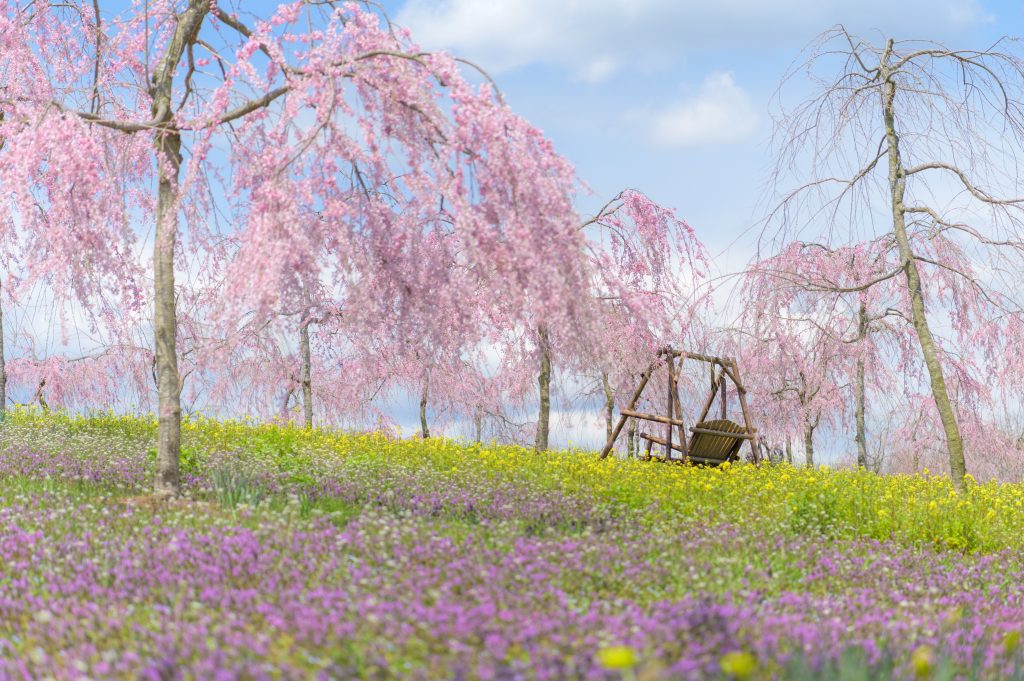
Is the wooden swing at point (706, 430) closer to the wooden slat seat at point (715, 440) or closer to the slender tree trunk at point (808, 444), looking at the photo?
the wooden slat seat at point (715, 440)

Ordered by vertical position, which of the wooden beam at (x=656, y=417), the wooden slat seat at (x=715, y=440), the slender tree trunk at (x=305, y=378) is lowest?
the wooden slat seat at (x=715, y=440)

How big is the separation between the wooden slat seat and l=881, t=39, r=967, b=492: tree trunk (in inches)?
134

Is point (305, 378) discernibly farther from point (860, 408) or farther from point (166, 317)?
point (860, 408)

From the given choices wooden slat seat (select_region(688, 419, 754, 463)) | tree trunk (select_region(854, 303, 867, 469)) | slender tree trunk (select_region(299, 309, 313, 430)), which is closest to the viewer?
wooden slat seat (select_region(688, 419, 754, 463))

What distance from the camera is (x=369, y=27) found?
7520mm

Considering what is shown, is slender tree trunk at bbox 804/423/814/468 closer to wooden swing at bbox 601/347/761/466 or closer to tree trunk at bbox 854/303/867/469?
tree trunk at bbox 854/303/867/469

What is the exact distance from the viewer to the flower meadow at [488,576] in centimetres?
358

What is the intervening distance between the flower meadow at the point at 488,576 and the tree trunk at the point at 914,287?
849mm

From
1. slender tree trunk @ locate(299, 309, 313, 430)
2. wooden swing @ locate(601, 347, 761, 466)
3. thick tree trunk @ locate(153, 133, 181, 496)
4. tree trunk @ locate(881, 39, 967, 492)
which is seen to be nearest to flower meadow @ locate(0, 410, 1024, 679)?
thick tree trunk @ locate(153, 133, 181, 496)

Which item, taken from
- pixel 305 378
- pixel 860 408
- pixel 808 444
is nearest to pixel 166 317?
pixel 305 378

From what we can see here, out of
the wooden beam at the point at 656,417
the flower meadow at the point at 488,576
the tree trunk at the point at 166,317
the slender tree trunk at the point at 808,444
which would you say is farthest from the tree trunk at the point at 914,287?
the tree trunk at the point at 166,317

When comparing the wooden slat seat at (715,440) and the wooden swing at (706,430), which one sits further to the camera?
the wooden slat seat at (715,440)

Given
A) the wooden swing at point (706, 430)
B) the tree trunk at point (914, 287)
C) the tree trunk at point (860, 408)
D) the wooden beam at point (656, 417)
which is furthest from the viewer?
the tree trunk at point (860, 408)

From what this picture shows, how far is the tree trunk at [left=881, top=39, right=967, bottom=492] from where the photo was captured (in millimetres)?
11570
